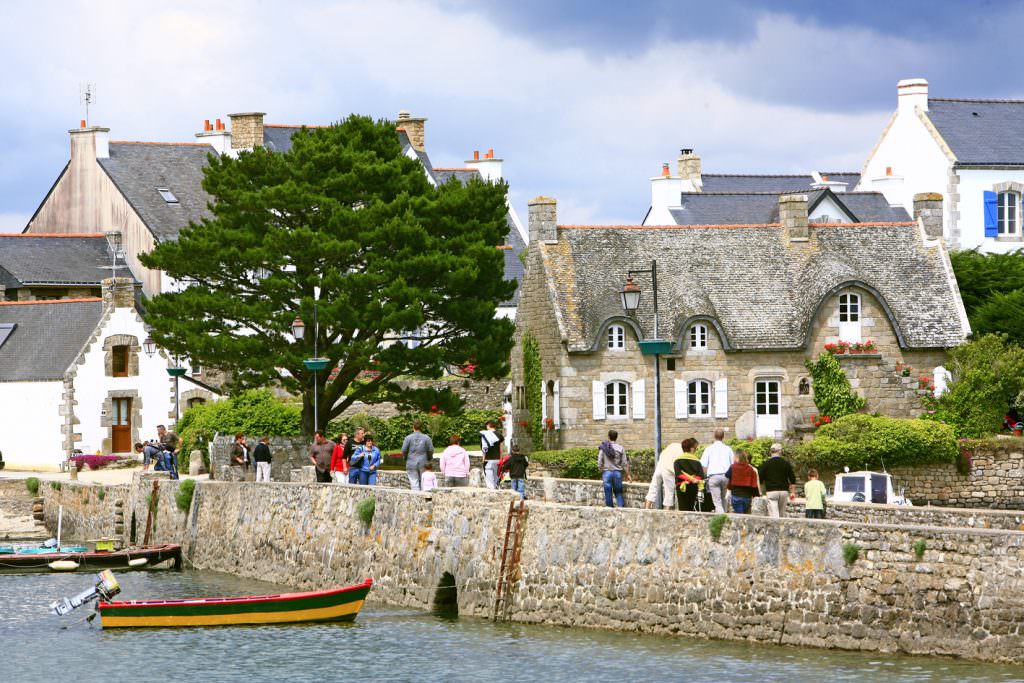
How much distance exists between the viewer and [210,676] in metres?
25.0

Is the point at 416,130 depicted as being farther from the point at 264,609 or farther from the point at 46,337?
the point at 264,609

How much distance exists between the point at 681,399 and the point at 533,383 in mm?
3848

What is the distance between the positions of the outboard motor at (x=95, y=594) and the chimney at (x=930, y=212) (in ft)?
90.3

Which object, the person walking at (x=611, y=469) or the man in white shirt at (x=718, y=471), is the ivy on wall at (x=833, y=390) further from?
the man in white shirt at (x=718, y=471)

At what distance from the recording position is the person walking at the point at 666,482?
26.6 m

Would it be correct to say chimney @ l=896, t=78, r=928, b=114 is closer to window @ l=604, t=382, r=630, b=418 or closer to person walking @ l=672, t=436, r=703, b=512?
window @ l=604, t=382, r=630, b=418

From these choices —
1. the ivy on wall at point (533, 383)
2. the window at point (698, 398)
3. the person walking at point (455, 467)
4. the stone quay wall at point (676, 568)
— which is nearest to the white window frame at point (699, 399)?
the window at point (698, 398)

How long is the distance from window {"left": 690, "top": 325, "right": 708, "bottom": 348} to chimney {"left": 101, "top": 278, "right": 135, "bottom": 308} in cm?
1739

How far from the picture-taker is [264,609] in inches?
1119

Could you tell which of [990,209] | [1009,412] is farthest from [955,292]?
[990,209]

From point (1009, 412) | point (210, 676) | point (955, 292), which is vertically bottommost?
point (210, 676)

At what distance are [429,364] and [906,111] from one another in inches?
901

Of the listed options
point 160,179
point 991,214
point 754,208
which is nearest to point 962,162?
point 991,214

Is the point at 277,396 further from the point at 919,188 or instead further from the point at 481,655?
the point at 481,655
